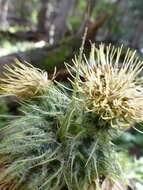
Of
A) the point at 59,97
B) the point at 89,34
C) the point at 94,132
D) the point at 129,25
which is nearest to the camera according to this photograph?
the point at 94,132

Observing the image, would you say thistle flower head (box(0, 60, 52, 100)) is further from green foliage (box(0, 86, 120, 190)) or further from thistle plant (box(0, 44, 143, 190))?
green foliage (box(0, 86, 120, 190))

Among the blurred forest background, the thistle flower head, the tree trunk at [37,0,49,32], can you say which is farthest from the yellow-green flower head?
the tree trunk at [37,0,49,32]

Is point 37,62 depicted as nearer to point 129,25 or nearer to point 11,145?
point 11,145

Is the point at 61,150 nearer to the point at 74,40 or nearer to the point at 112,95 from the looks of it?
the point at 112,95

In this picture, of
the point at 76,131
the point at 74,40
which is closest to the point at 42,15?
the point at 74,40

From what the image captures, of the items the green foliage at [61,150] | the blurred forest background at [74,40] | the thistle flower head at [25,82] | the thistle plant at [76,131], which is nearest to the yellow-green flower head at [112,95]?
the thistle plant at [76,131]

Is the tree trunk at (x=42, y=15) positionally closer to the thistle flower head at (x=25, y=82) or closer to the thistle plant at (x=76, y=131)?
the thistle flower head at (x=25, y=82)

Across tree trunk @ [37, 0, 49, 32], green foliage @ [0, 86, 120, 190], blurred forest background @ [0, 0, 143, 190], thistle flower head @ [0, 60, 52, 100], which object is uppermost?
tree trunk @ [37, 0, 49, 32]

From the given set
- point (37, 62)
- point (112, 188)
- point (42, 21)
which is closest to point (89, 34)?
point (37, 62)

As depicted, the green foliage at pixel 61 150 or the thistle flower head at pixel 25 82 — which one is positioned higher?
the thistle flower head at pixel 25 82
